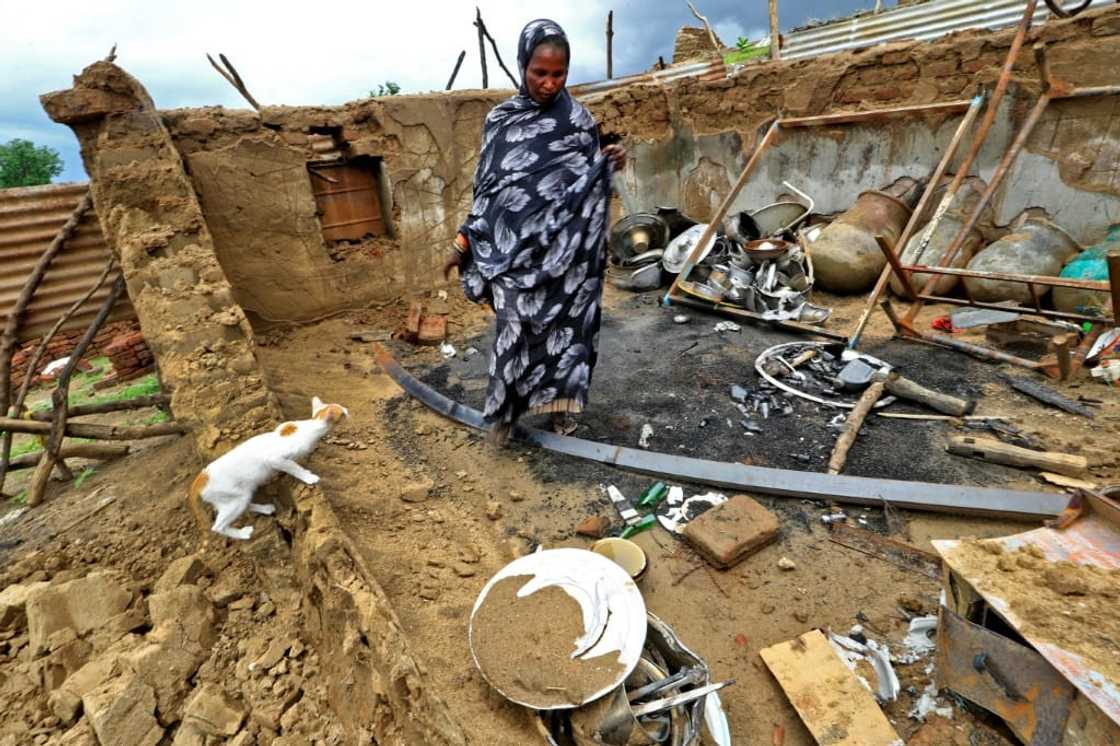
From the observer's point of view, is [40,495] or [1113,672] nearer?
[1113,672]

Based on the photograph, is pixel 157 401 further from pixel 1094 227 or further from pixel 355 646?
pixel 1094 227

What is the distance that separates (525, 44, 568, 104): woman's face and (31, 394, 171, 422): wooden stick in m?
2.81

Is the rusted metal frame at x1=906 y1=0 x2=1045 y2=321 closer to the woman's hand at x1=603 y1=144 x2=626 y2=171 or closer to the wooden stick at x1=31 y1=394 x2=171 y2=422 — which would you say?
the woman's hand at x1=603 y1=144 x2=626 y2=171

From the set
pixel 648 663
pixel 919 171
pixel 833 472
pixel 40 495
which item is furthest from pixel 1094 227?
pixel 40 495

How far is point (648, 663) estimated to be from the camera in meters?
1.66

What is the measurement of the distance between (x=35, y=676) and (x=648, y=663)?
7.23 ft

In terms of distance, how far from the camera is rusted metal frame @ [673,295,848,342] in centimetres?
419

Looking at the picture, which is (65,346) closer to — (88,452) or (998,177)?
(88,452)

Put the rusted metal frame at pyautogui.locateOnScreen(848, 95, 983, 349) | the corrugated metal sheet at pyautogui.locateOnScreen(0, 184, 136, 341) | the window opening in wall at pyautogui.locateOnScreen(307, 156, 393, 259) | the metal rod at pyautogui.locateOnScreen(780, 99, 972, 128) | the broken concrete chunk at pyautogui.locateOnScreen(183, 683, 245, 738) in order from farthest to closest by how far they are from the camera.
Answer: the window opening in wall at pyautogui.locateOnScreen(307, 156, 393, 259) → the metal rod at pyautogui.locateOnScreen(780, 99, 972, 128) → the rusted metal frame at pyautogui.locateOnScreen(848, 95, 983, 349) → the corrugated metal sheet at pyautogui.locateOnScreen(0, 184, 136, 341) → the broken concrete chunk at pyautogui.locateOnScreen(183, 683, 245, 738)

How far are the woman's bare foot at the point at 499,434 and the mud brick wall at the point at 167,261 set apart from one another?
3.80 ft

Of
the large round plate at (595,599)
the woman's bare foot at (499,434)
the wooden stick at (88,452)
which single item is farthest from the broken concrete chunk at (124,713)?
the wooden stick at (88,452)

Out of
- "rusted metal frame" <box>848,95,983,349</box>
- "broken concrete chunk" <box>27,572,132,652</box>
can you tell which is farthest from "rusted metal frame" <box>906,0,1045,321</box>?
"broken concrete chunk" <box>27,572,132,652</box>

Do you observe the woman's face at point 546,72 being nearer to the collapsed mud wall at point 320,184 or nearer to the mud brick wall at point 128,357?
the collapsed mud wall at point 320,184

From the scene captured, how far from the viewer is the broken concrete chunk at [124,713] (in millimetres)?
1659
